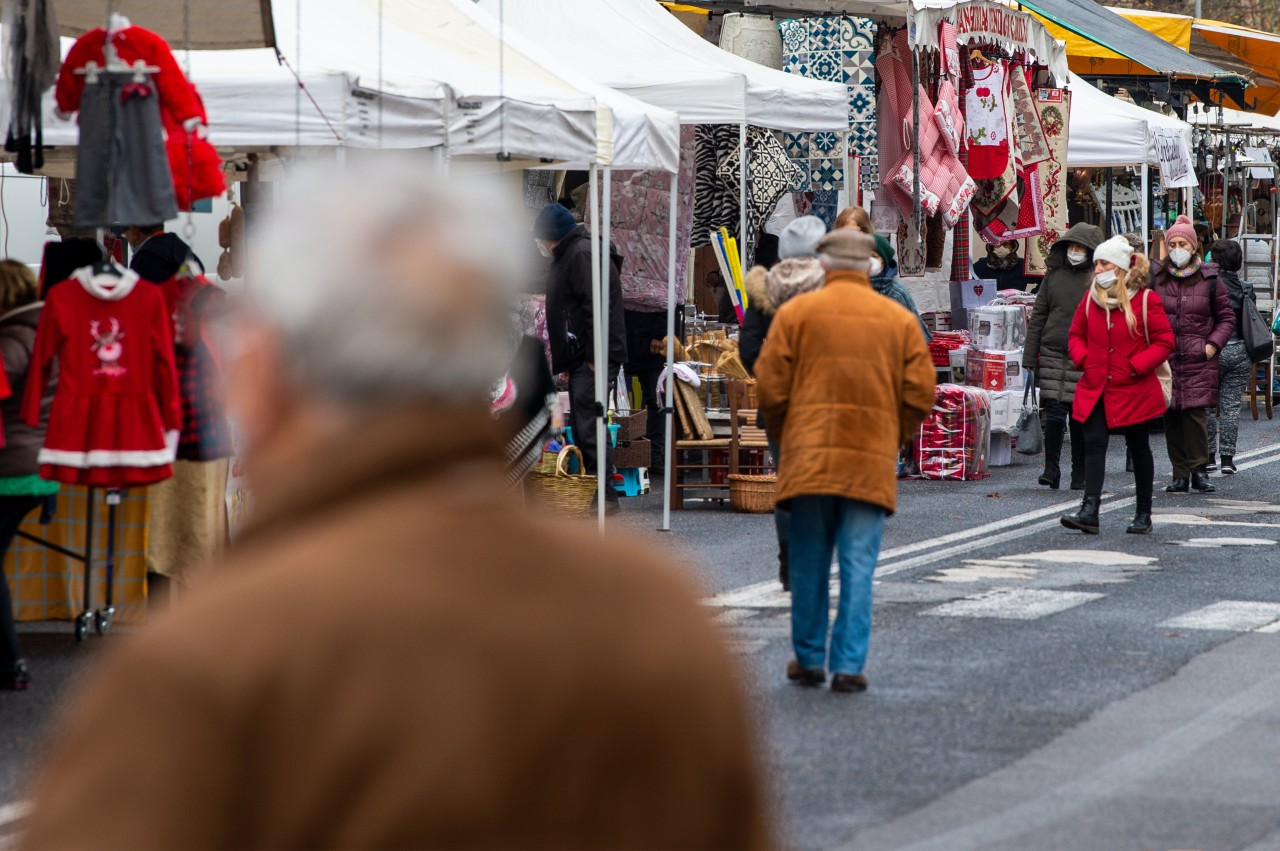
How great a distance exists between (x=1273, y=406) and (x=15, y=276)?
17.7 metres

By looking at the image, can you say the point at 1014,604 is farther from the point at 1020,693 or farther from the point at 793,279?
the point at 1020,693

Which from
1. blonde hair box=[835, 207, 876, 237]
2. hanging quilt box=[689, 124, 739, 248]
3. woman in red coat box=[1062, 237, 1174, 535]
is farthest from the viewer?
hanging quilt box=[689, 124, 739, 248]

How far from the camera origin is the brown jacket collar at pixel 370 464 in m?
1.70

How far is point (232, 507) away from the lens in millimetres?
9266

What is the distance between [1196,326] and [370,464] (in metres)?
14.0

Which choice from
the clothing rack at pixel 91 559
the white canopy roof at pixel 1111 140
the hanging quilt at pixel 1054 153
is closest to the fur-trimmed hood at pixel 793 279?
the clothing rack at pixel 91 559

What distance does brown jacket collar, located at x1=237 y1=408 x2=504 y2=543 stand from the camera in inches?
66.8

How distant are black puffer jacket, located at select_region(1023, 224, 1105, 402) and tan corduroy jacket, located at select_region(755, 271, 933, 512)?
7517 mm

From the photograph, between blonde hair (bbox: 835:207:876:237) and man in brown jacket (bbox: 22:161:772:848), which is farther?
blonde hair (bbox: 835:207:876:237)

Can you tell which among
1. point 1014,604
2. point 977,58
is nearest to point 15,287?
point 1014,604

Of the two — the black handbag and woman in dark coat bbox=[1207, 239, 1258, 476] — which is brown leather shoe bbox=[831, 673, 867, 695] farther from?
the black handbag

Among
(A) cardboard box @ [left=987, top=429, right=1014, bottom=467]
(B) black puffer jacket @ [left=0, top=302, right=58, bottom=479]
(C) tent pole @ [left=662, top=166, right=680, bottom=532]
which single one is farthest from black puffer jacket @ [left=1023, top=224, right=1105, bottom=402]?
(B) black puffer jacket @ [left=0, top=302, right=58, bottom=479]

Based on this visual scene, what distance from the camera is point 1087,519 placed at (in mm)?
12453

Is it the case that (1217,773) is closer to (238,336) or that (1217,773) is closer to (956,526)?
(238,336)
